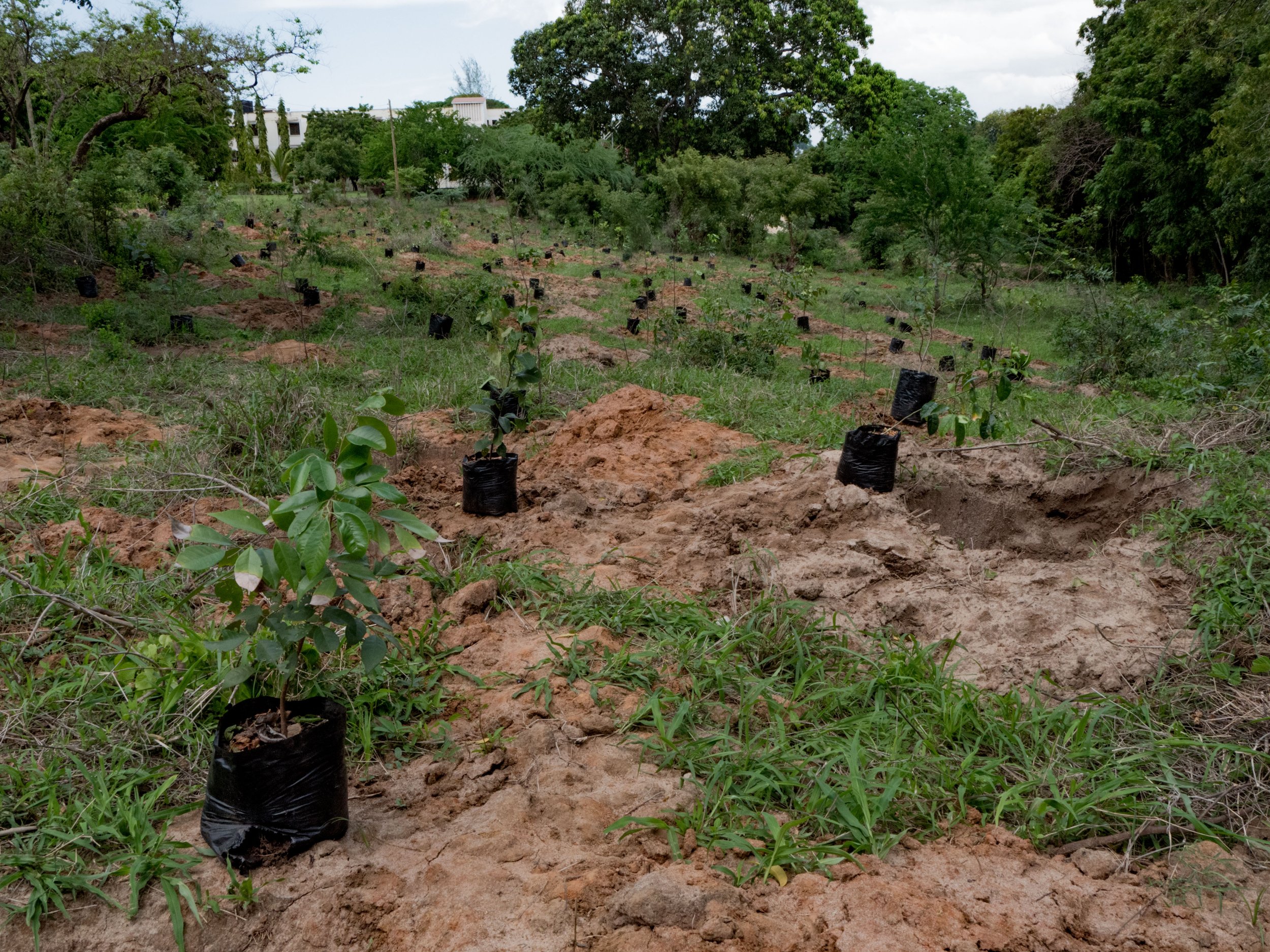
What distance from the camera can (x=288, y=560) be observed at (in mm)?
1832

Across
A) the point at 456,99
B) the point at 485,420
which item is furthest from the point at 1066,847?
the point at 456,99

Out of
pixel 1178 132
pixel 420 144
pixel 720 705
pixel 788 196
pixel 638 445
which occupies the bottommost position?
pixel 720 705

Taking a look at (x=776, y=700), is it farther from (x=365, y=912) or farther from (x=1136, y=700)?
(x=365, y=912)

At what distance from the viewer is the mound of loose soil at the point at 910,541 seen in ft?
10.1

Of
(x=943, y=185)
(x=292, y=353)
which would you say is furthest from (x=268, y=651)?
(x=943, y=185)

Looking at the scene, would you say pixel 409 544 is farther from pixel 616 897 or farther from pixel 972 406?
pixel 972 406

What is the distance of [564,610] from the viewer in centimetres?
334

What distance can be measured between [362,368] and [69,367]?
2.11 m

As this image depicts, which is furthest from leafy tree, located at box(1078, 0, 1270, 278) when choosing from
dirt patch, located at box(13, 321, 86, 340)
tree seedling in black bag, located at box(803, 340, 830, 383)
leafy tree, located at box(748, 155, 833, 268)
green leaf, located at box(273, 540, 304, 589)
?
dirt patch, located at box(13, 321, 86, 340)

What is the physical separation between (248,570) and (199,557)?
0.54ft

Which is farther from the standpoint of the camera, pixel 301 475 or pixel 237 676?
pixel 237 676

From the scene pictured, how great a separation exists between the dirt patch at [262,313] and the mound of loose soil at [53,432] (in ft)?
9.36

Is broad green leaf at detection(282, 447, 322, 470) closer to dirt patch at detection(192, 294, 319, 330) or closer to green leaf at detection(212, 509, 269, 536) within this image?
green leaf at detection(212, 509, 269, 536)

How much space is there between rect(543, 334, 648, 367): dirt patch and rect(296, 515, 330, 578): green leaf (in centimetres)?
585
